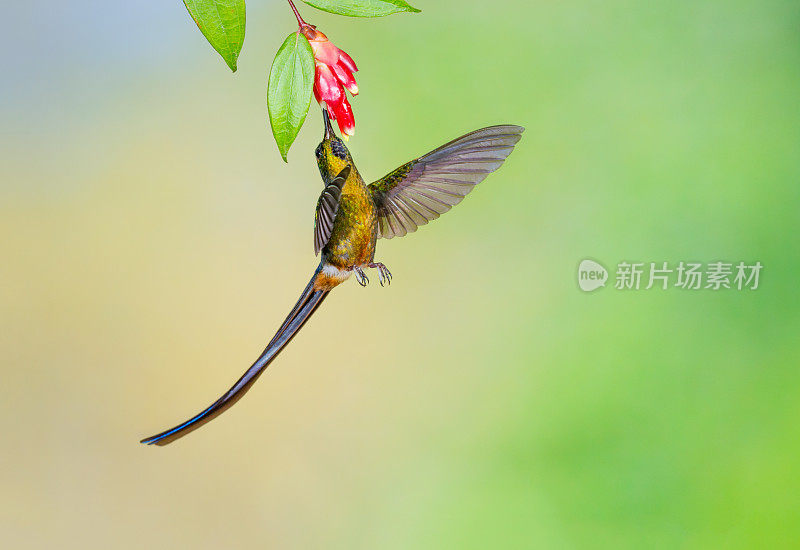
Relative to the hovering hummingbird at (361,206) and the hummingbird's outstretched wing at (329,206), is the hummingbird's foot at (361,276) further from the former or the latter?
the hummingbird's outstretched wing at (329,206)

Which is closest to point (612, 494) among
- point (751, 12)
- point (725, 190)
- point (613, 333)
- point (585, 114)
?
point (613, 333)

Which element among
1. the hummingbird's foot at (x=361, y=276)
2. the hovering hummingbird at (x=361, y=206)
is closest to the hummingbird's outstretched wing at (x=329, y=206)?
the hovering hummingbird at (x=361, y=206)

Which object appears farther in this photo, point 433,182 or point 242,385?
point 433,182

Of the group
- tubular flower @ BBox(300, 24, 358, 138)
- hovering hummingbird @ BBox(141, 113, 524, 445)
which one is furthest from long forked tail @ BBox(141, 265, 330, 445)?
Answer: tubular flower @ BBox(300, 24, 358, 138)

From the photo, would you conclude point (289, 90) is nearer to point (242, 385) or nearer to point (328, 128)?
point (328, 128)

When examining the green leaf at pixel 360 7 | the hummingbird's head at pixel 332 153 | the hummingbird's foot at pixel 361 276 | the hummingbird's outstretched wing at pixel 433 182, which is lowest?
the hummingbird's foot at pixel 361 276

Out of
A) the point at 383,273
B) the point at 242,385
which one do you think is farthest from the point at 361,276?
the point at 242,385
